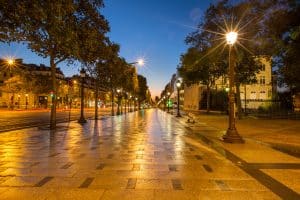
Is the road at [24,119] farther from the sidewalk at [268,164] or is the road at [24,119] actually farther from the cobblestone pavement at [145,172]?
the sidewalk at [268,164]

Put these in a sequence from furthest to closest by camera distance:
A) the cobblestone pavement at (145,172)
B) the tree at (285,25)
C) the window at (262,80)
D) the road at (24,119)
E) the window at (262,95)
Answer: the window at (262,95) < the window at (262,80) < the road at (24,119) < the tree at (285,25) < the cobblestone pavement at (145,172)

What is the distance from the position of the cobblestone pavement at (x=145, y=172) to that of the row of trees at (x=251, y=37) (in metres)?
10.0

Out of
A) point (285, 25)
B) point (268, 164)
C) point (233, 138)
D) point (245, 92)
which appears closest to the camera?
point (268, 164)

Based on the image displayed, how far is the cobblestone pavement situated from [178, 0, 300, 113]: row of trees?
10.0 metres

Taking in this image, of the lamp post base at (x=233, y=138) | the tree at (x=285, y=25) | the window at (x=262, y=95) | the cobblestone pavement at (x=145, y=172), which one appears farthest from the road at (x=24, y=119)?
the window at (x=262, y=95)

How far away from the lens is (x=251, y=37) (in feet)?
106

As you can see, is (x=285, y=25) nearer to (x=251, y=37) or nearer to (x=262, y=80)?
(x=251, y=37)

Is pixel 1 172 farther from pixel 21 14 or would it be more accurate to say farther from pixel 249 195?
pixel 249 195

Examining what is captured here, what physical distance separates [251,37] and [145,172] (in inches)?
1007

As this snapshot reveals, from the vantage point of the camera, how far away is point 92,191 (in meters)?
7.51

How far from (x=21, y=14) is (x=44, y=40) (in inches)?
444

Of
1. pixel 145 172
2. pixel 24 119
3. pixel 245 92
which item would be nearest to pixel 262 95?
pixel 245 92

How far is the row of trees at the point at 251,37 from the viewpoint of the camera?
2203cm

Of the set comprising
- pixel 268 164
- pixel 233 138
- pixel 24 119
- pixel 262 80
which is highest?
pixel 262 80
